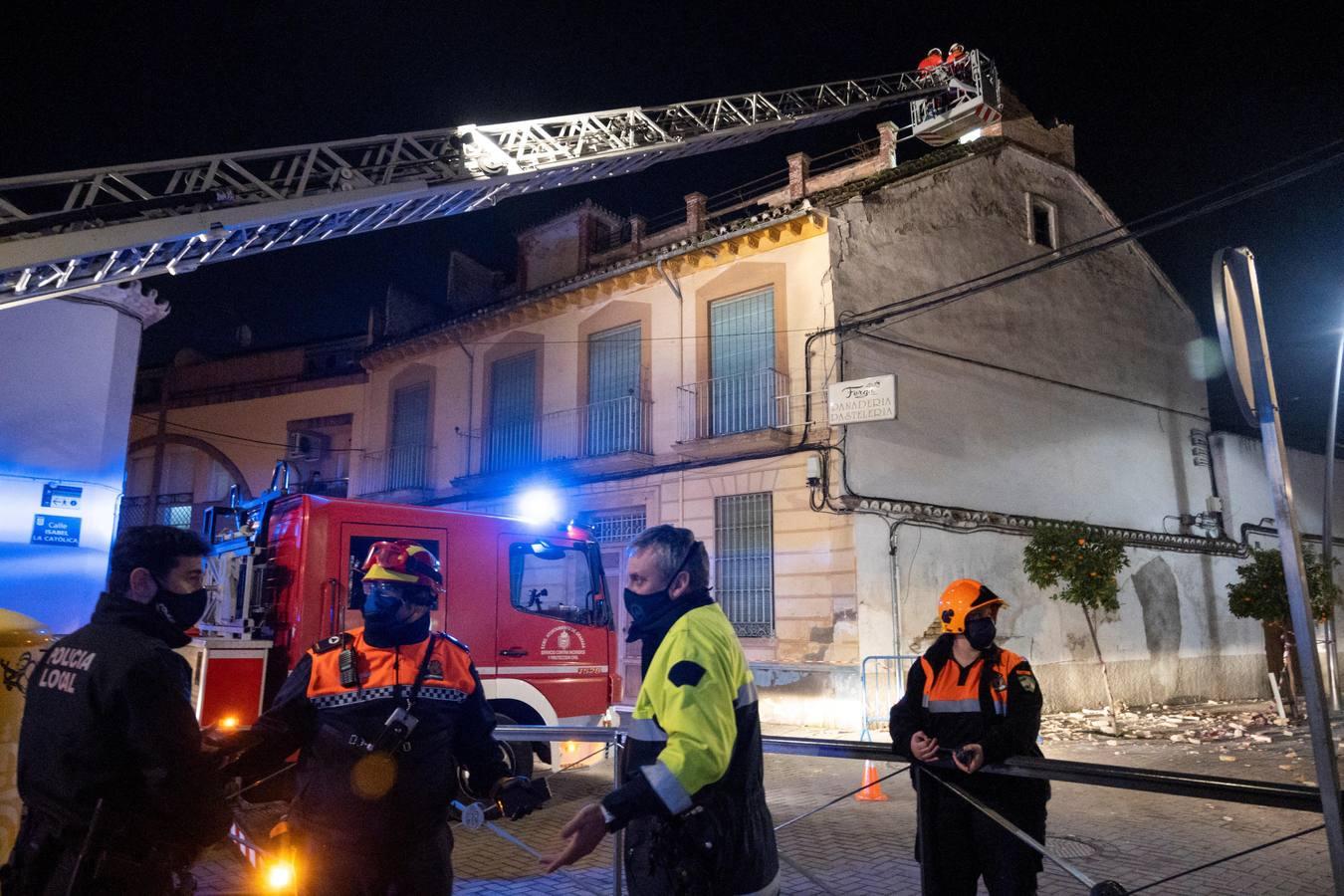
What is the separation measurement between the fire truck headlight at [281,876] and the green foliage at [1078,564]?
11784 mm

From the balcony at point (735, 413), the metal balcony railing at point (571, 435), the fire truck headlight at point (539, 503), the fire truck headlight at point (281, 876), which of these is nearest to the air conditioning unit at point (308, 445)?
the metal balcony railing at point (571, 435)

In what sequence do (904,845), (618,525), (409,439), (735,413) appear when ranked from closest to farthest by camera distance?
(904,845) < (735,413) < (618,525) < (409,439)

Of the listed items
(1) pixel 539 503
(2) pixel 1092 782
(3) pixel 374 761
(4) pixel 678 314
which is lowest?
(2) pixel 1092 782

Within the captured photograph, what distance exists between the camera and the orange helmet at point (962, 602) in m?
3.96

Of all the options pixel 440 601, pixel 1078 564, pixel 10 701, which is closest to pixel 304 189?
pixel 440 601

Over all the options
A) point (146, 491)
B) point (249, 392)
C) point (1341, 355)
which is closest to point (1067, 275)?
point (1341, 355)

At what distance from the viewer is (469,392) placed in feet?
66.0

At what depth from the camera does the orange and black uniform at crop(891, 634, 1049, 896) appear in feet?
11.9

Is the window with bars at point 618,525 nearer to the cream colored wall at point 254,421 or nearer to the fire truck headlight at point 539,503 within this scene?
the fire truck headlight at point 539,503

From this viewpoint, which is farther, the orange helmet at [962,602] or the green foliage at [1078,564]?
the green foliage at [1078,564]

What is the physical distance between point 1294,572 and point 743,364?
44.6 feet

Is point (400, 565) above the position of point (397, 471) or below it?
below

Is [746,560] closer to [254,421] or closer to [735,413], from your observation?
[735,413]

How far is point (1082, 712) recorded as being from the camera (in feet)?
49.7
